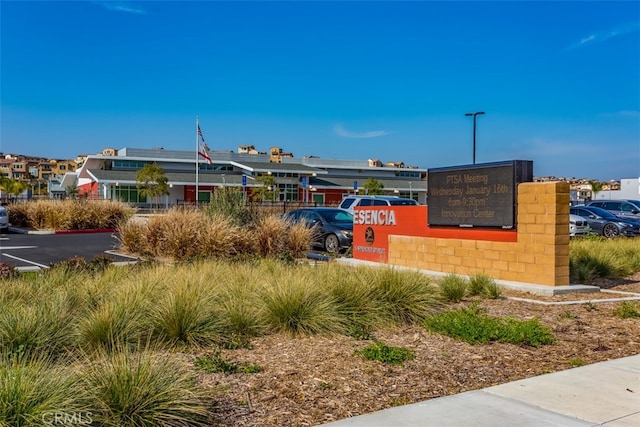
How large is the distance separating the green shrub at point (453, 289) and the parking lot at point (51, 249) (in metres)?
9.29

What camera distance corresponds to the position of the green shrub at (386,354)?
638 cm

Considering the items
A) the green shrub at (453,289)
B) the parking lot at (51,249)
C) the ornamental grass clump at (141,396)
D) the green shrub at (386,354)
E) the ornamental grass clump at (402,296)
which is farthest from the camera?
the parking lot at (51,249)

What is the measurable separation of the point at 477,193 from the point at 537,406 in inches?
319

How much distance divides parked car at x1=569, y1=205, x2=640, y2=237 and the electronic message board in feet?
62.2

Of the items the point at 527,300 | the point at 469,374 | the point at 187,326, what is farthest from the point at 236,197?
the point at 469,374

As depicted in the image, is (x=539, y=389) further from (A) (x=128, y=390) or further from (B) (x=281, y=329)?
(A) (x=128, y=390)

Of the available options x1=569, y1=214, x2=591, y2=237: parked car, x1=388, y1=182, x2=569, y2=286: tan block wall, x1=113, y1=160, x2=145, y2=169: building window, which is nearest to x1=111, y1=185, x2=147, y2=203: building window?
x1=113, y1=160, x2=145, y2=169: building window

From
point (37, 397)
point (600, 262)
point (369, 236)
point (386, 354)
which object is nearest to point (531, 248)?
point (600, 262)

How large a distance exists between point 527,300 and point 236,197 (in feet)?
34.5

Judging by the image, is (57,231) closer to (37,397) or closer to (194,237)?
(194,237)

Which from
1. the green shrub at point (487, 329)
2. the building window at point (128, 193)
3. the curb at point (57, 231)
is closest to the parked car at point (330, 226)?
the green shrub at point (487, 329)

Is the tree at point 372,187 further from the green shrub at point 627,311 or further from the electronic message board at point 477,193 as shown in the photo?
the green shrub at point 627,311

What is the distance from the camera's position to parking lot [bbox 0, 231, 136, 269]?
1658 centimetres

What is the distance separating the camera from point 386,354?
648 cm
